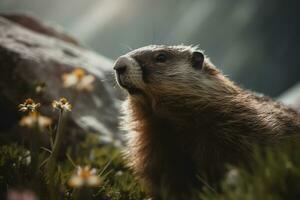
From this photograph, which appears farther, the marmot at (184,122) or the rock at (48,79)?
the rock at (48,79)

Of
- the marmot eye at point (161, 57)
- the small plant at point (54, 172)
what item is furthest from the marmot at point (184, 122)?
the small plant at point (54, 172)

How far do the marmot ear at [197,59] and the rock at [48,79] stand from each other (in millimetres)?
859

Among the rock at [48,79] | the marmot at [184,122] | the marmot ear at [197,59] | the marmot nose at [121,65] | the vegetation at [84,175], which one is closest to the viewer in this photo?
the vegetation at [84,175]

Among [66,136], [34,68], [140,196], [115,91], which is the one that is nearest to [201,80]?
[140,196]

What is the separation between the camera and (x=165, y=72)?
3621 mm

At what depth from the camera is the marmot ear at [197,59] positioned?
3.89 metres

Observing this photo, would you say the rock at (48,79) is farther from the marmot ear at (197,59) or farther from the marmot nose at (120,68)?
the marmot nose at (120,68)

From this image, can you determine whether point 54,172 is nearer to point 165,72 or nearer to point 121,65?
point 121,65

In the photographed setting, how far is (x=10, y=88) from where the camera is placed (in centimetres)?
509

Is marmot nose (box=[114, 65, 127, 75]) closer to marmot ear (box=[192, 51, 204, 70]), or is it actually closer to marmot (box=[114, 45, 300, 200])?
marmot (box=[114, 45, 300, 200])

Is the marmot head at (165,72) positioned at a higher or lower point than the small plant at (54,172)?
higher

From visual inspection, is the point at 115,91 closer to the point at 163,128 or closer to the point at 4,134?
the point at 4,134

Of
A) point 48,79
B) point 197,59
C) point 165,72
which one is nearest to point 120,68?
point 165,72

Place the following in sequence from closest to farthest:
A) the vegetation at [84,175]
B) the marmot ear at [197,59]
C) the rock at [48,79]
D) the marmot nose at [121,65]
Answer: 1. the vegetation at [84,175]
2. the marmot nose at [121,65]
3. the marmot ear at [197,59]
4. the rock at [48,79]
